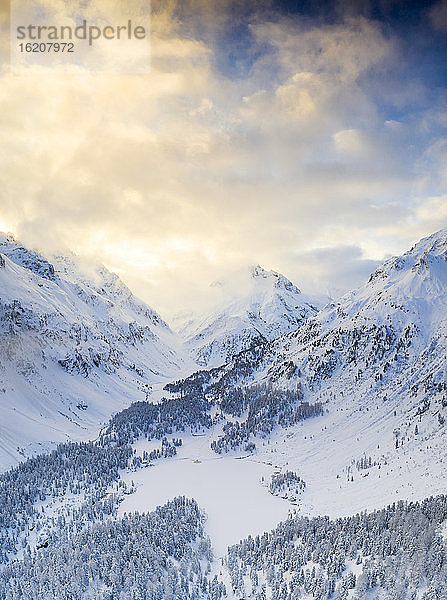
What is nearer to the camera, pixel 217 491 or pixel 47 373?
pixel 217 491

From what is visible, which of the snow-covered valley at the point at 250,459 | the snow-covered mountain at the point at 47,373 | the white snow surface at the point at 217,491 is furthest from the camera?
the snow-covered mountain at the point at 47,373

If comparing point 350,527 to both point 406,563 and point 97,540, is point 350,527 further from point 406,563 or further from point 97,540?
point 97,540

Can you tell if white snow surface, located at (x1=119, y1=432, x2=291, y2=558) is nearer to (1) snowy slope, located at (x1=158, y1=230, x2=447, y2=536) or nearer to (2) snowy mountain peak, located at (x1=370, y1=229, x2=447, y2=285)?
(1) snowy slope, located at (x1=158, y1=230, x2=447, y2=536)

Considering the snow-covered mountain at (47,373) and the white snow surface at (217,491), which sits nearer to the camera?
the white snow surface at (217,491)

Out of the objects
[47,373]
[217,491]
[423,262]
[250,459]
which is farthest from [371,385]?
[47,373]

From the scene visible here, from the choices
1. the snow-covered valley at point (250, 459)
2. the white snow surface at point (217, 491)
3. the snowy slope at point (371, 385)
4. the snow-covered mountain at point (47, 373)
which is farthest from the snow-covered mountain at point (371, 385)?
the snow-covered mountain at point (47, 373)

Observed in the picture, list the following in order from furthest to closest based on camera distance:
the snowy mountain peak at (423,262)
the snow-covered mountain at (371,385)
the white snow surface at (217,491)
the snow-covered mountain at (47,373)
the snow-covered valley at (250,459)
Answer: the snowy mountain peak at (423,262) < the snow-covered mountain at (47,373) < the snow-covered mountain at (371,385) < the white snow surface at (217,491) < the snow-covered valley at (250,459)

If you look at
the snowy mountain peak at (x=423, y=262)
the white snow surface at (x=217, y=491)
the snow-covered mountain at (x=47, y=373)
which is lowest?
the white snow surface at (x=217, y=491)

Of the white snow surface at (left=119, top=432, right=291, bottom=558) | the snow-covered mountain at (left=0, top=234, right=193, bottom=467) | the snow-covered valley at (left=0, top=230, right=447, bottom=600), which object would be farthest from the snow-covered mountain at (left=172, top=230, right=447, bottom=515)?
the snow-covered mountain at (left=0, top=234, right=193, bottom=467)

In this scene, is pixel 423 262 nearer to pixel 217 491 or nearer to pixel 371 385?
pixel 371 385

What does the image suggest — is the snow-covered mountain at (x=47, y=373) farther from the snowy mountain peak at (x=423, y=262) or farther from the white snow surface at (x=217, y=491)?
the snowy mountain peak at (x=423, y=262)

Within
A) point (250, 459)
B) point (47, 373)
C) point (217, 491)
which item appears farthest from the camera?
point (47, 373)
